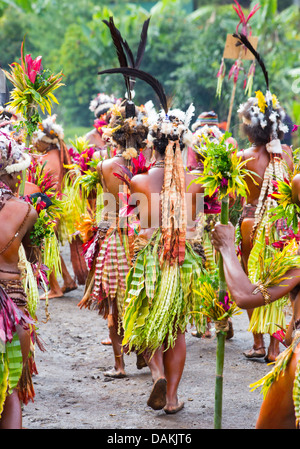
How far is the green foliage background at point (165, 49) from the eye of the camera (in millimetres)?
14422

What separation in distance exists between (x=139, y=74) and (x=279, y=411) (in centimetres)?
251

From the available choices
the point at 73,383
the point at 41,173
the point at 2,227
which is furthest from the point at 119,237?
the point at 2,227

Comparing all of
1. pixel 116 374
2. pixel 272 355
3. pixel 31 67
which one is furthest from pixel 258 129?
pixel 116 374

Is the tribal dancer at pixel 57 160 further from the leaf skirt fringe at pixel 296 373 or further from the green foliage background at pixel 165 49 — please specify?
the green foliage background at pixel 165 49

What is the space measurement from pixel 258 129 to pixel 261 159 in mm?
249

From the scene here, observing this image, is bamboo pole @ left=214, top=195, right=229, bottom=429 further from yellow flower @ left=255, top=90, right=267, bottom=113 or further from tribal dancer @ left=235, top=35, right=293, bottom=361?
yellow flower @ left=255, top=90, right=267, bottom=113

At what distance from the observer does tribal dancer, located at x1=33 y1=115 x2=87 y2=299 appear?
7203 mm

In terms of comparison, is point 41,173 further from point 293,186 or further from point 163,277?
point 293,186

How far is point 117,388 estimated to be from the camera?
15.5ft

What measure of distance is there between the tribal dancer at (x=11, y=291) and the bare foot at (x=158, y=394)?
959mm

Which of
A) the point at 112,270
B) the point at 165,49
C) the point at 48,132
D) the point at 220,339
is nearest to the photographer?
the point at 220,339

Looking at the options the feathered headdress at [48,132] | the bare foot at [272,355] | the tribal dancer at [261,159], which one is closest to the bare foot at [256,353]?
the tribal dancer at [261,159]

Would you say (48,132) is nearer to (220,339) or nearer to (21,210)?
(21,210)

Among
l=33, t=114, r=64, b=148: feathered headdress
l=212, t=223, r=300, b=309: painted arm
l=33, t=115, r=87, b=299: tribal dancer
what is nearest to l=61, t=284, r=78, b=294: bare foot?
l=33, t=115, r=87, b=299: tribal dancer
